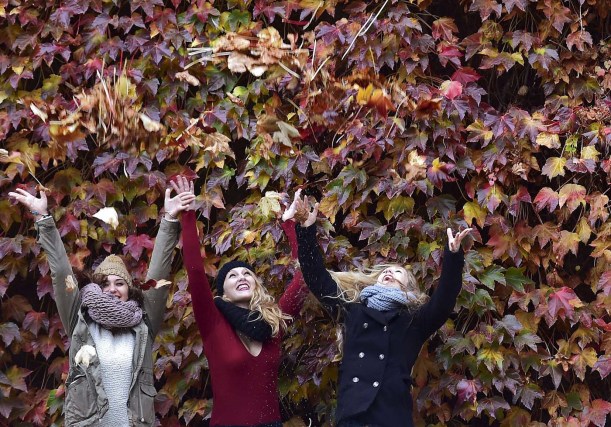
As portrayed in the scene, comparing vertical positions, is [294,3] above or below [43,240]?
above

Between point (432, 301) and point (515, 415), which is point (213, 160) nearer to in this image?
point (432, 301)

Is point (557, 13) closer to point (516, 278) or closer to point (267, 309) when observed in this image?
point (516, 278)

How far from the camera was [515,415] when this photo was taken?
13.7 feet

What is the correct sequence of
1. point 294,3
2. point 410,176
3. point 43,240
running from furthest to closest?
1. point 294,3
2. point 410,176
3. point 43,240

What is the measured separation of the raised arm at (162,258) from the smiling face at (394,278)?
29.1 inches

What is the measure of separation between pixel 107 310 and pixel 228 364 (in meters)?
0.45

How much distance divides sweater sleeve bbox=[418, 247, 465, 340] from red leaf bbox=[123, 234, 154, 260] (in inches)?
49.9

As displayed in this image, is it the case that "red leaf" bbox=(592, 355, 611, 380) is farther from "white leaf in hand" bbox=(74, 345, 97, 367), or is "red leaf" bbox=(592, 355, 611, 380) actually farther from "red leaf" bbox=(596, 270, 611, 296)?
"white leaf in hand" bbox=(74, 345, 97, 367)

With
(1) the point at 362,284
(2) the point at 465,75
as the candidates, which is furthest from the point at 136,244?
(2) the point at 465,75

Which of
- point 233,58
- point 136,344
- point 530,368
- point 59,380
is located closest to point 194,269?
point 136,344

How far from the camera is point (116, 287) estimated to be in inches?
150

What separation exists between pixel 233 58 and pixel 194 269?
74cm

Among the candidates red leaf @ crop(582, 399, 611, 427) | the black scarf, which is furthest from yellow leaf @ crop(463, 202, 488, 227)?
the black scarf

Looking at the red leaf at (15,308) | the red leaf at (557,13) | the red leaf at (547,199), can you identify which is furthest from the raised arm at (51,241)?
the red leaf at (557,13)
